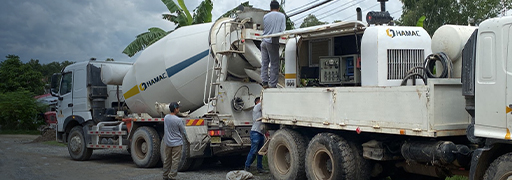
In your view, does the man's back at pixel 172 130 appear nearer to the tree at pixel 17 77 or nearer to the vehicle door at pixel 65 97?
the vehicle door at pixel 65 97

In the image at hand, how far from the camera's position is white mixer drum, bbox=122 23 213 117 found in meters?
11.9

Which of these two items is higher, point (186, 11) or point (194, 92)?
point (186, 11)

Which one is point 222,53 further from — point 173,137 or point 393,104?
point 393,104

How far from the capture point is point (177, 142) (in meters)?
9.66

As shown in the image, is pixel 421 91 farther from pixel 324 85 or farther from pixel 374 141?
pixel 324 85

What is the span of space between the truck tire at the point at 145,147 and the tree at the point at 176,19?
7.11 m

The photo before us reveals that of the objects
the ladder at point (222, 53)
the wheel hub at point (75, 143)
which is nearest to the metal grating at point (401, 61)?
the ladder at point (222, 53)

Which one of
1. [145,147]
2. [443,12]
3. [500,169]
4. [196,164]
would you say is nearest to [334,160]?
[500,169]

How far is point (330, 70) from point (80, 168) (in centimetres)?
721

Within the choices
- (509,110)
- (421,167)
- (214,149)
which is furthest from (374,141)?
(214,149)

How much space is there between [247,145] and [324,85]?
2.87m

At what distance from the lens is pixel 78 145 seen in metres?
15.0

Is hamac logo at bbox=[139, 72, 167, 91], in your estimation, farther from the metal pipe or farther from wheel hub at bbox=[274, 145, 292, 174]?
the metal pipe

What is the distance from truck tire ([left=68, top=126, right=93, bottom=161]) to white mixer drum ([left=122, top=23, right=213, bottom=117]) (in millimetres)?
2552
